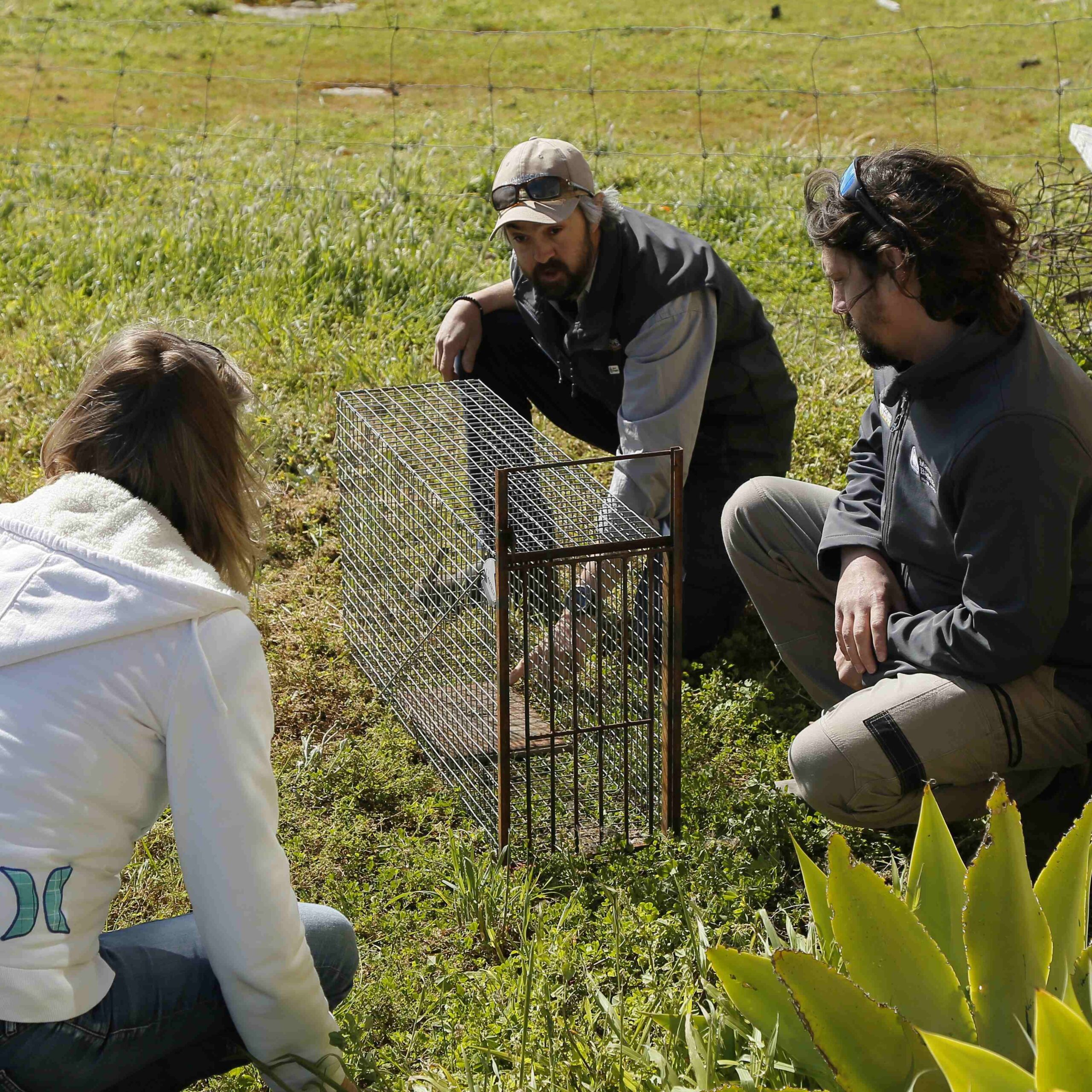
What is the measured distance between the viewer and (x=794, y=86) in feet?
42.8

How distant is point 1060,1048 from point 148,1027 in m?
1.27

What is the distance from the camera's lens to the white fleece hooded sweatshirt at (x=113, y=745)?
1744 mm

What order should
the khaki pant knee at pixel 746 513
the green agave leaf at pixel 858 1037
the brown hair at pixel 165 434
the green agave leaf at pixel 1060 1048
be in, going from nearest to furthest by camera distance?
the green agave leaf at pixel 1060 1048 < the green agave leaf at pixel 858 1037 < the brown hair at pixel 165 434 < the khaki pant knee at pixel 746 513

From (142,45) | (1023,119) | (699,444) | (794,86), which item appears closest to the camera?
(699,444)

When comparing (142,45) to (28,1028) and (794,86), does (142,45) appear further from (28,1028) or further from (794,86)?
(28,1028)

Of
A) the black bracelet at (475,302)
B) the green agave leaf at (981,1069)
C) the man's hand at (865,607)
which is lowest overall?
the green agave leaf at (981,1069)

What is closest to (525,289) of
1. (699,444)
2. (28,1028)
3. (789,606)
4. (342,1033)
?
(699,444)

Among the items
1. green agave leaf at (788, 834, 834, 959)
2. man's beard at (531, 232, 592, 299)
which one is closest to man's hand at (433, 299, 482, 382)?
man's beard at (531, 232, 592, 299)

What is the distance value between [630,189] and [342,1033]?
6.35 m

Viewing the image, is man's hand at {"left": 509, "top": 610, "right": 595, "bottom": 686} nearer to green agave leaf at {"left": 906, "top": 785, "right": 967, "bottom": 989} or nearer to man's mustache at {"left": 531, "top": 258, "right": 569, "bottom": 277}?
man's mustache at {"left": 531, "top": 258, "right": 569, "bottom": 277}

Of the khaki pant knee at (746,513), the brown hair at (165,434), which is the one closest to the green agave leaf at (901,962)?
the brown hair at (165,434)

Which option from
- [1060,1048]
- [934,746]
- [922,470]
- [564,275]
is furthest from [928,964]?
[564,275]

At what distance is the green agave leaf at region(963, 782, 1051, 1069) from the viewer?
5.81ft

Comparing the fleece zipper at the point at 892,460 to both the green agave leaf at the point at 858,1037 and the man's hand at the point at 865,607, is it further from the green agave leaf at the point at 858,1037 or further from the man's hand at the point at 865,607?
the green agave leaf at the point at 858,1037
